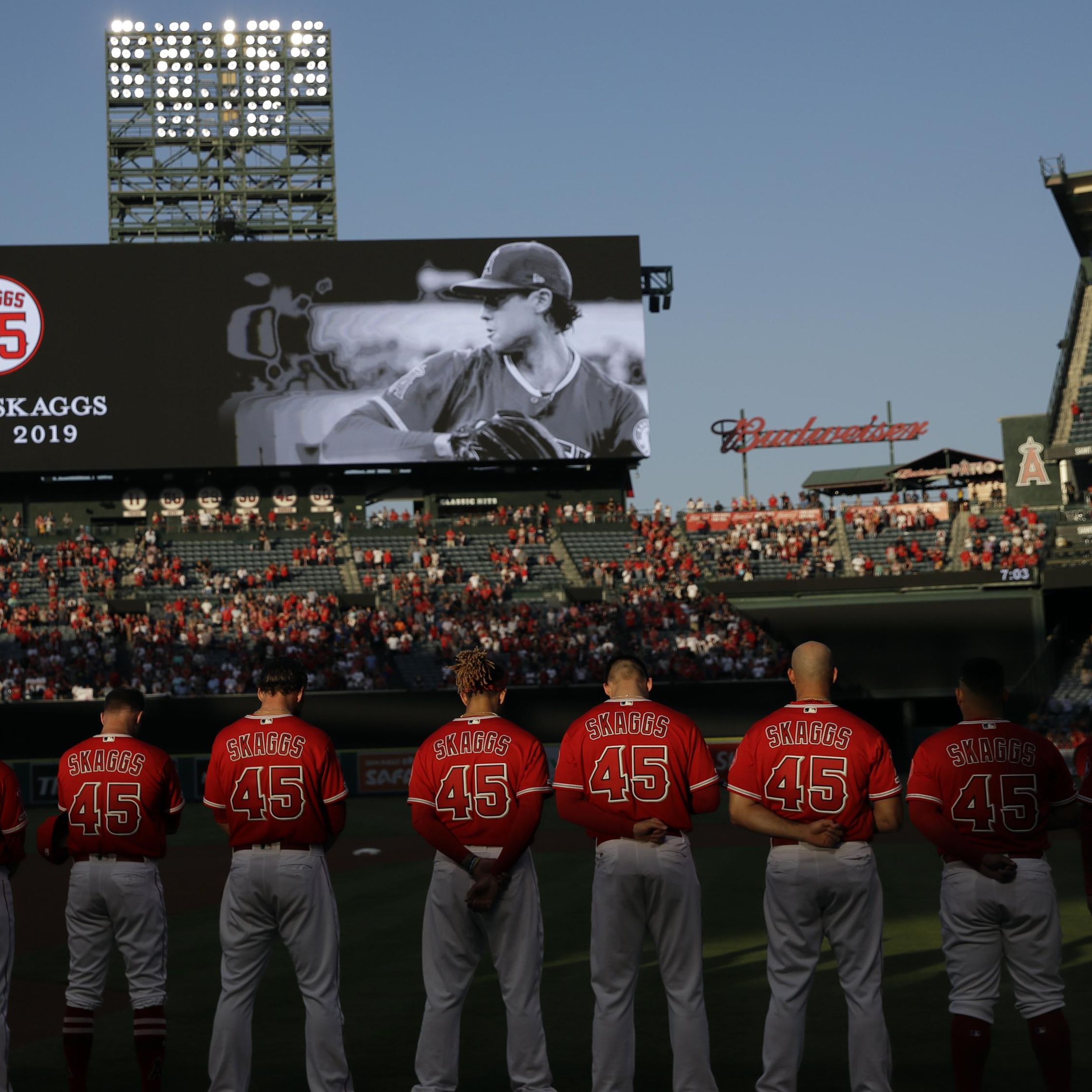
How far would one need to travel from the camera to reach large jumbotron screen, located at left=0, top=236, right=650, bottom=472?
144 feet

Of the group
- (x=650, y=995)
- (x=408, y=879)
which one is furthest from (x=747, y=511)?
(x=650, y=995)

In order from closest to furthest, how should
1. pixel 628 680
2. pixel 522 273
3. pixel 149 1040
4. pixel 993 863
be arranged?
pixel 993 863 → pixel 628 680 → pixel 149 1040 → pixel 522 273

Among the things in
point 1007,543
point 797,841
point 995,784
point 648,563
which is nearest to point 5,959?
point 797,841

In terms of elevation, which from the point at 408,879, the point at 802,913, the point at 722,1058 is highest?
the point at 802,913

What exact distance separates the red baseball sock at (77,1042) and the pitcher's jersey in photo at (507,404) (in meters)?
37.3

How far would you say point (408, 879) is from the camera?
18766 millimetres

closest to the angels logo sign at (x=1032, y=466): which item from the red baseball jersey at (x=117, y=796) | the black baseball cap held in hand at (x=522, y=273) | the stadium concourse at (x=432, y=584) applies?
the stadium concourse at (x=432, y=584)

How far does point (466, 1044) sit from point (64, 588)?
3407cm

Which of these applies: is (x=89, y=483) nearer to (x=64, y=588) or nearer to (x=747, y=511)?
(x=64, y=588)

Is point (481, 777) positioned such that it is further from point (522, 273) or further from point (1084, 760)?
point (522, 273)

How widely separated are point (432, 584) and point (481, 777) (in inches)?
1343

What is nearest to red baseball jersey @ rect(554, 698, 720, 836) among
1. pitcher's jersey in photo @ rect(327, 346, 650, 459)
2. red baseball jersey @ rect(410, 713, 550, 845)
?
red baseball jersey @ rect(410, 713, 550, 845)

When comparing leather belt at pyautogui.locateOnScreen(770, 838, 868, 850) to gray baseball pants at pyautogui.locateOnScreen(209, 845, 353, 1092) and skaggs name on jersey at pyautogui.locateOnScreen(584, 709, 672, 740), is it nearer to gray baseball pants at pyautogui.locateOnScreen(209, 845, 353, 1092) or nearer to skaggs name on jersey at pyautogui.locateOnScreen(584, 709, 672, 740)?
skaggs name on jersey at pyautogui.locateOnScreen(584, 709, 672, 740)

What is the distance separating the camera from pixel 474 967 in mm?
6625
